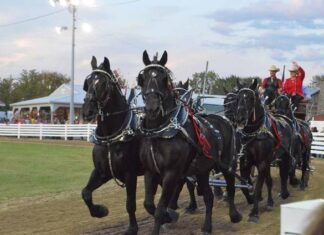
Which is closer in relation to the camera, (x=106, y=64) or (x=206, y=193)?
(x=106, y=64)

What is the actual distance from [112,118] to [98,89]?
0.48 meters

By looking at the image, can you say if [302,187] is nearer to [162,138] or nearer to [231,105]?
[231,105]

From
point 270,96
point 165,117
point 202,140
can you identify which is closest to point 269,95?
point 270,96

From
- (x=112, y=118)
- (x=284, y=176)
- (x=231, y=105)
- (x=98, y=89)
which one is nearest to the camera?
(x=98, y=89)

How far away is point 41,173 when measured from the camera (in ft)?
52.5

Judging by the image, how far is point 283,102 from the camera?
12.2m

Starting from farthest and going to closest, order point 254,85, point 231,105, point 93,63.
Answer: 1. point 231,105
2. point 254,85
3. point 93,63

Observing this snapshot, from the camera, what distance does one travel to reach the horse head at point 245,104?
9281 mm

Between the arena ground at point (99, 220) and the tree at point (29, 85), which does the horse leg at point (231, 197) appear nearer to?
the arena ground at point (99, 220)

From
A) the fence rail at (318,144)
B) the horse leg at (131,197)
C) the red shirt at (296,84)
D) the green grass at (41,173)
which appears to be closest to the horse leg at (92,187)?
the horse leg at (131,197)

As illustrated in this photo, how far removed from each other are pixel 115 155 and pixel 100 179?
53cm

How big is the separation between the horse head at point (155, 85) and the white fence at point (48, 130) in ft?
88.2

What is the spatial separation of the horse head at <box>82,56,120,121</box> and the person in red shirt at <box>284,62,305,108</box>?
711 centimetres

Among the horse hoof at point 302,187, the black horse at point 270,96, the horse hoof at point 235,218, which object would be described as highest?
the black horse at point 270,96
